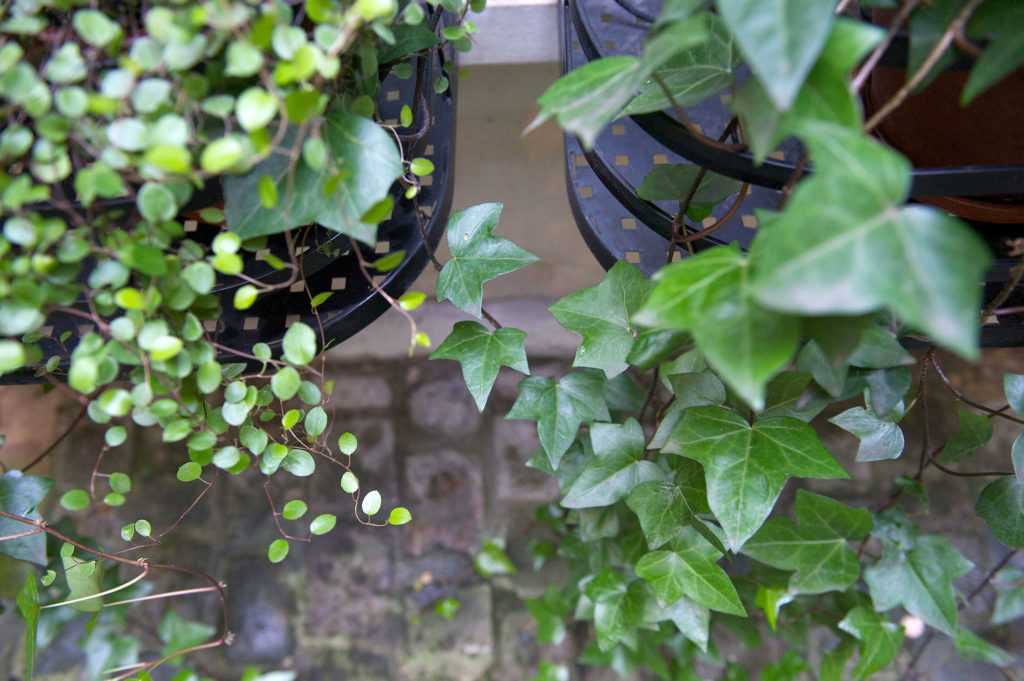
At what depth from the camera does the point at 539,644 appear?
4.75ft

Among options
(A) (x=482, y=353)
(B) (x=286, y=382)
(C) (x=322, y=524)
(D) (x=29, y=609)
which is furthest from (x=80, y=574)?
(A) (x=482, y=353)

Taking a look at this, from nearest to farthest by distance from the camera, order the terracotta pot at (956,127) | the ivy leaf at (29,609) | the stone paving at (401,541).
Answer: the terracotta pot at (956,127)
the ivy leaf at (29,609)
the stone paving at (401,541)

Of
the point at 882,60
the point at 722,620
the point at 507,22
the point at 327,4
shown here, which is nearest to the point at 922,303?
the point at 882,60

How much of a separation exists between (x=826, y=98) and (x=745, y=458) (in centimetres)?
37

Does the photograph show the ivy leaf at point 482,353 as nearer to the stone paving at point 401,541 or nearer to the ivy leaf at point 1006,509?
the ivy leaf at point 1006,509

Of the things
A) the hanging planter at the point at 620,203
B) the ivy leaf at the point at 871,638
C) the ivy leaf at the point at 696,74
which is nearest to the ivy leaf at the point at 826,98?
the ivy leaf at the point at 696,74

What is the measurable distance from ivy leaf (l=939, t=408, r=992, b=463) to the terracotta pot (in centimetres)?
31

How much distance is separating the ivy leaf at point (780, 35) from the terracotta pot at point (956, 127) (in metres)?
0.23

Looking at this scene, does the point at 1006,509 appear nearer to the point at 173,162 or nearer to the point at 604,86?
the point at 604,86

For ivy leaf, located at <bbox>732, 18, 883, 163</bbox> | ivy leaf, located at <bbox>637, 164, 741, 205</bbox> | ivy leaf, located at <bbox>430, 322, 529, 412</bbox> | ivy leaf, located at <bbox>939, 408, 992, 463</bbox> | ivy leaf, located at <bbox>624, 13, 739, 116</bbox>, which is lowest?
ivy leaf, located at <bbox>939, 408, 992, 463</bbox>

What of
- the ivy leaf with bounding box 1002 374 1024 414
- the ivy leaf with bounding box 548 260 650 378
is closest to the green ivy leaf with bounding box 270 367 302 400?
the ivy leaf with bounding box 548 260 650 378

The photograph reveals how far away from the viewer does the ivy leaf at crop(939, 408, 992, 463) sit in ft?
2.95

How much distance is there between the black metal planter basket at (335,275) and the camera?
0.74m

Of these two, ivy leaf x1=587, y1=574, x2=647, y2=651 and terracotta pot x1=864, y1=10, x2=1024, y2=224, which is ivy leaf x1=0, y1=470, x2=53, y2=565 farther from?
terracotta pot x1=864, y1=10, x2=1024, y2=224
